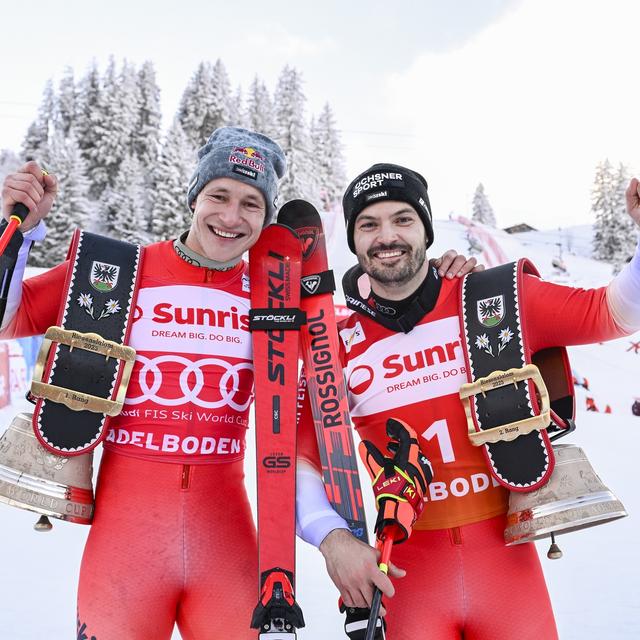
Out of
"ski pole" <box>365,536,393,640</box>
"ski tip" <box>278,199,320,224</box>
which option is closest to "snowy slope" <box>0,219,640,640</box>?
"ski pole" <box>365,536,393,640</box>

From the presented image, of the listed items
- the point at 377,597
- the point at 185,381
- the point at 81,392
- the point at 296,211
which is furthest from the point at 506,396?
the point at 81,392

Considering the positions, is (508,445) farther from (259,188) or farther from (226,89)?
(226,89)

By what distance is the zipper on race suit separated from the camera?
212 centimetres

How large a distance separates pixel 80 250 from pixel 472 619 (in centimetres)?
207

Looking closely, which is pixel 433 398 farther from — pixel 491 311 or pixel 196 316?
pixel 196 316

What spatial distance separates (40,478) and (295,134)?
32961 mm

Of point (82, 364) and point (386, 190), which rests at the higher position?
point (386, 190)

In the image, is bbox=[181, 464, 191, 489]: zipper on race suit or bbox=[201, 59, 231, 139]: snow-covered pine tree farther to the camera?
bbox=[201, 59, 231, 139]: snow-covered pine tree

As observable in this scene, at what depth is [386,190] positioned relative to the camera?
Answer: 94.7 inches

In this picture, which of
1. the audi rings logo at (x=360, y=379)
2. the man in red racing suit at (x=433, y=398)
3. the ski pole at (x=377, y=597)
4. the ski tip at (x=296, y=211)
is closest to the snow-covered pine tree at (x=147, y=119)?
the ski tip at (x=296, y=211)

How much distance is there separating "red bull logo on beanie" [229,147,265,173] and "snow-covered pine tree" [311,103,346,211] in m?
36.9

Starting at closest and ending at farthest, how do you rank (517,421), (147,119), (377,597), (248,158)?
(377,597) < (517,421) < (248,158) < (147,119)

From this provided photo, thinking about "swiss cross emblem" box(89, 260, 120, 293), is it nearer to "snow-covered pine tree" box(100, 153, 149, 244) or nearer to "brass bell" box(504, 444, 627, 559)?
→ "brass bell" box(504, 444, 627, 559)

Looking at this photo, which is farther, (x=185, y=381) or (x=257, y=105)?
(x=257, y=105)
